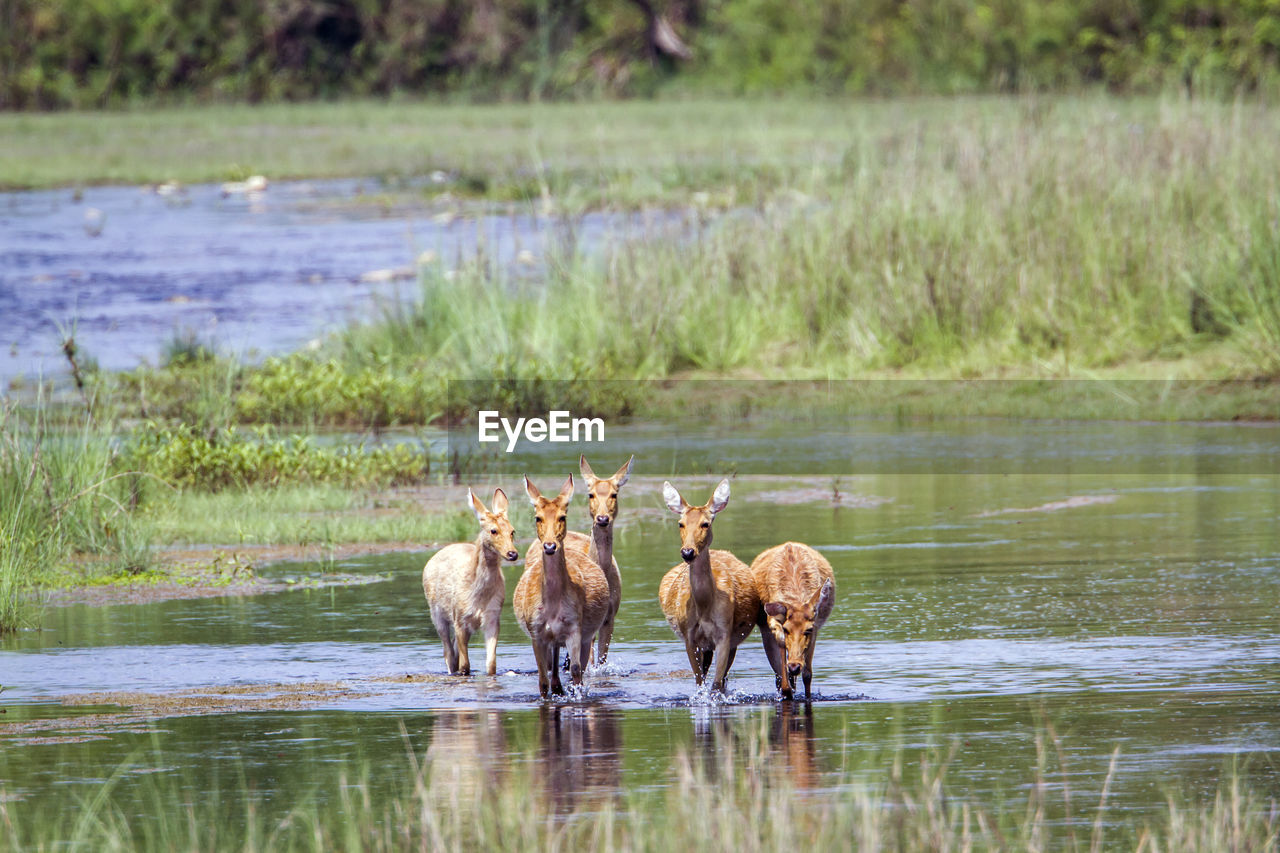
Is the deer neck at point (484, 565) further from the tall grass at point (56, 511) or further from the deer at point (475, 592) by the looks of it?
the tall grass at point (56, 511)

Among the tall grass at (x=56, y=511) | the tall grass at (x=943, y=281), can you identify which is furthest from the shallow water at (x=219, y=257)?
the tall grass at (x=56, y=511)

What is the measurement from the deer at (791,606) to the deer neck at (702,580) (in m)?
0.27

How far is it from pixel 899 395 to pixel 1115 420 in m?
2.15

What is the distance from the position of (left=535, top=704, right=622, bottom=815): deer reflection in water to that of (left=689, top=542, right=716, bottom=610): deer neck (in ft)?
2.07

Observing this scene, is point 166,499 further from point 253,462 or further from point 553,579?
point 553,579

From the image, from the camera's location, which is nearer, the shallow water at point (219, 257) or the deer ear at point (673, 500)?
the deer ear at point (673, 500)

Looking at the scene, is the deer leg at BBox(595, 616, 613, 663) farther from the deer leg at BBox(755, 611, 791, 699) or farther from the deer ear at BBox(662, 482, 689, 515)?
the deer ear at BBox(662, 482, 689, 515)

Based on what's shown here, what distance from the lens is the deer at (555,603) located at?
9867 millimetres

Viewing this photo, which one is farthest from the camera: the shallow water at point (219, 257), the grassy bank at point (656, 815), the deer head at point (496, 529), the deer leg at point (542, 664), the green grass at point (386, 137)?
the green grass at point (386, 137)

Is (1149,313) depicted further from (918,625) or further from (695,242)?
(918,625)

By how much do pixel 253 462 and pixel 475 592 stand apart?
601cm

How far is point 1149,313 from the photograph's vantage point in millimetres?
20609

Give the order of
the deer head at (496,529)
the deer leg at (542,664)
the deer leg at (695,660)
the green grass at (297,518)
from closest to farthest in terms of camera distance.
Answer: the deer leg at (695,660) < the deer leg at (542,664) < the deer head at (496,529) < the green grass at (297,518)

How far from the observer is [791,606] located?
31.0 feet
